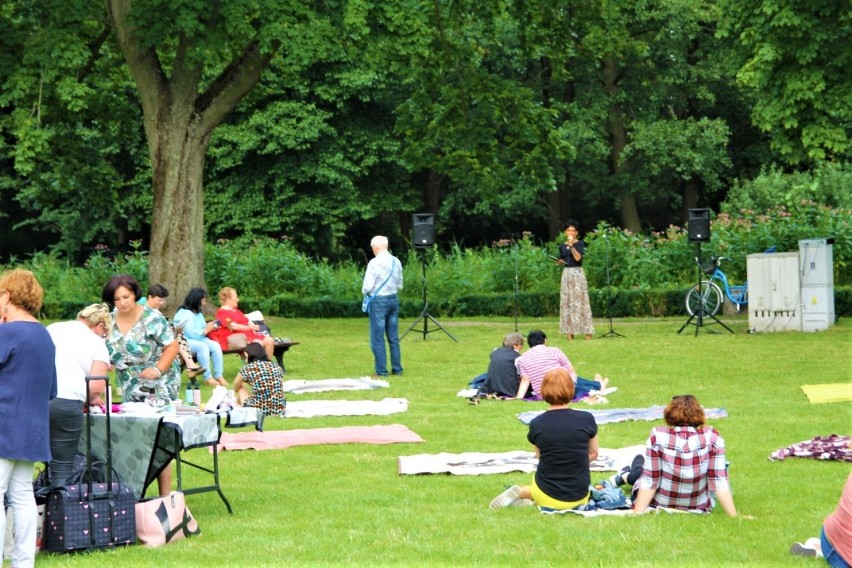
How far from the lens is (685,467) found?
329 inches

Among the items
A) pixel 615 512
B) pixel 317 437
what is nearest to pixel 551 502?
pixel 615 512

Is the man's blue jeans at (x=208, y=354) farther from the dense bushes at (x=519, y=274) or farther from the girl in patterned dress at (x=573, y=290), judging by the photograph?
the dense bushes at (x=519, y=274)

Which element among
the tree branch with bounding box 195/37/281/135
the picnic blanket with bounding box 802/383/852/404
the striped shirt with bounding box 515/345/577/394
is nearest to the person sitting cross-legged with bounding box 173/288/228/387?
the striped shirt with bounding box 515/345/577/394

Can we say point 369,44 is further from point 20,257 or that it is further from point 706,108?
point 20,257

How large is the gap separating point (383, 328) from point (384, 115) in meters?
26.3

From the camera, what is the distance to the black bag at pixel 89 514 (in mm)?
7625

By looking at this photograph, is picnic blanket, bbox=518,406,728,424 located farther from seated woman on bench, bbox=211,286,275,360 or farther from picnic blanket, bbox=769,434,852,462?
seated woman on bench, bbox=211,286,275,360

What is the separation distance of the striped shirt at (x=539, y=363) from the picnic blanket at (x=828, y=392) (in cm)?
264

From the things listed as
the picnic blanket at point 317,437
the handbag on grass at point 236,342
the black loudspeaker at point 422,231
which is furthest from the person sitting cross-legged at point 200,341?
the black loudspeaker at point 422,231

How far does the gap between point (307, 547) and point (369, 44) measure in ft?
52.6

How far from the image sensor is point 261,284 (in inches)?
1276

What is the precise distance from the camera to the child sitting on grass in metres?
8.57

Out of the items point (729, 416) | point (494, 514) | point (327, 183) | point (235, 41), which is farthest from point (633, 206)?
point (494, 514)

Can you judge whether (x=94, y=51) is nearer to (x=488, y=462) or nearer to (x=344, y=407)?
(x=344, y=407)
